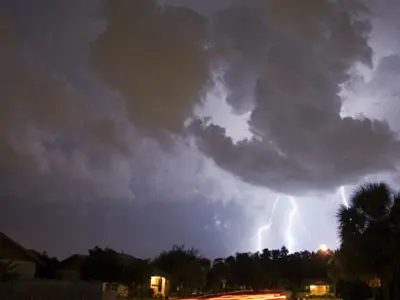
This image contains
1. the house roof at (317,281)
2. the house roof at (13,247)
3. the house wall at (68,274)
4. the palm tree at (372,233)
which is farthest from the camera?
the house roof at (317,281)

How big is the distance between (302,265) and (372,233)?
101230 mm

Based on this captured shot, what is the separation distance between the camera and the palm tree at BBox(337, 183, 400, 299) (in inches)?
1221

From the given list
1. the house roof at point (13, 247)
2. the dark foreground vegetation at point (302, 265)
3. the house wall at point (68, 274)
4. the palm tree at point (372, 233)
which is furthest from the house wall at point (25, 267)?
the palm tree at point (372, 233)

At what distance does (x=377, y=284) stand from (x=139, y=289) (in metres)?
40.2

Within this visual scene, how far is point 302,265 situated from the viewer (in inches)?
5074

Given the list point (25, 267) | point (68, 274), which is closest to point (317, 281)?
point (68, 274)

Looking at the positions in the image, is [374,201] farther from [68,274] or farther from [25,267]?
[68,274]

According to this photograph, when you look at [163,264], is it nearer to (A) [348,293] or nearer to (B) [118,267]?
(B) [118,267]

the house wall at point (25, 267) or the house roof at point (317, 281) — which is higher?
the house roof at point (317, 281)

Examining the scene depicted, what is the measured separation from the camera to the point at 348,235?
3259 cm

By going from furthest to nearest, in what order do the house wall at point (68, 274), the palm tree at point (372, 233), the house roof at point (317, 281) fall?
the house roof at point (317, 281)
the house wall at point (68, 274)
the palm tree at point (372, 233)

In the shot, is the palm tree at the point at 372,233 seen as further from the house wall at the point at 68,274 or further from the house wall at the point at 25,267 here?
the house wall at the point at 68,274

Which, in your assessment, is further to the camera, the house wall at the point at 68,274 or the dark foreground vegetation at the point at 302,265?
the house wall at the point at 68,274

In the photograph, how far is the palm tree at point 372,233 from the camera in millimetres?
31016
